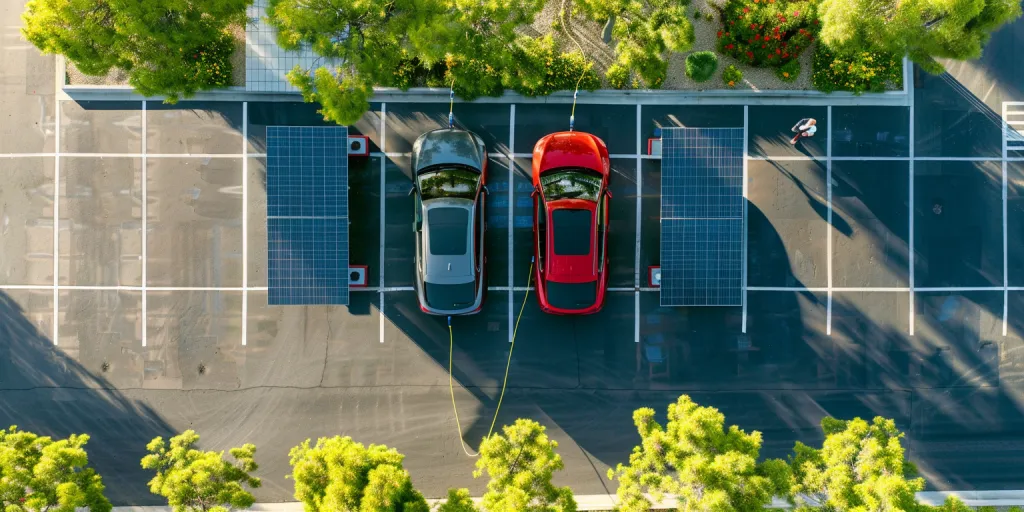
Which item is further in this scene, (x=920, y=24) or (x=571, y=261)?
(x=571, y=261)

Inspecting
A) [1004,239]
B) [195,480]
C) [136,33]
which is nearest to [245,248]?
[136,33]

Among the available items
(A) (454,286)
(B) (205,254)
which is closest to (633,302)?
(A) (454,286)

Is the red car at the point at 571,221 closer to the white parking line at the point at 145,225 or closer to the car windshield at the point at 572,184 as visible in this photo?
the car windshield at the point at 572,184

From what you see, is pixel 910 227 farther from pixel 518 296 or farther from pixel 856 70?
pixel 518 296

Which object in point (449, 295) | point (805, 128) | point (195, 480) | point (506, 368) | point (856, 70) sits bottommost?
point (195, 480)

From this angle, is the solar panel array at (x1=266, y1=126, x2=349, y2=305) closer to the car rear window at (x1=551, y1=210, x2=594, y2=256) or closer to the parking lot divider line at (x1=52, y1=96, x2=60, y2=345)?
the car rear window at (x1=551, y1=210, x2=594, y2=256)

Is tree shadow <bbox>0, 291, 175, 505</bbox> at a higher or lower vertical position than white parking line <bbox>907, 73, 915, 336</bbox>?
lower

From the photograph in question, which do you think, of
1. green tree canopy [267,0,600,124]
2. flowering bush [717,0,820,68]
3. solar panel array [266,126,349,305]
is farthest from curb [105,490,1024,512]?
flowering bush [717,0,820,68]

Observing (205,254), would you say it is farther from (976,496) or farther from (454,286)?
(976,496)
